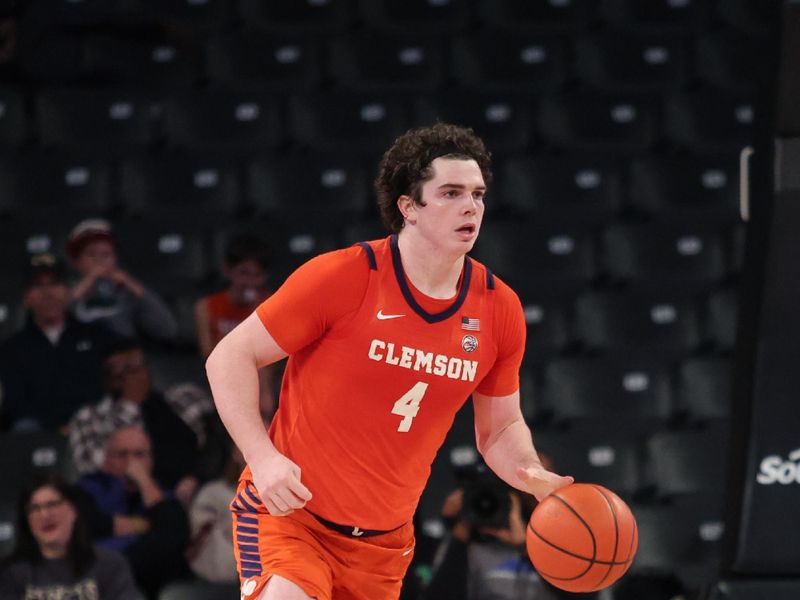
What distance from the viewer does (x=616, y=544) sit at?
3.87 m

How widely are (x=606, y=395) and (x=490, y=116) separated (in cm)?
241

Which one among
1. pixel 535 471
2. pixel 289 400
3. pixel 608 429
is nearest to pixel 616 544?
pixel 535 471

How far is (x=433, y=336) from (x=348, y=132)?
17.7 feet

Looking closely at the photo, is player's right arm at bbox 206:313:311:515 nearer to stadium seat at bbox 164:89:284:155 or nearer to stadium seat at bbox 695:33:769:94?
stadium seat at bbox 164:89:284:155

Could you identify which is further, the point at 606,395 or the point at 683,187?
the point at 683,187

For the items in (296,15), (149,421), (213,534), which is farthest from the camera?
(296,15)

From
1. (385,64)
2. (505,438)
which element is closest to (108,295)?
(385,64)

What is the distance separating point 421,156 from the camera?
4.04 metres

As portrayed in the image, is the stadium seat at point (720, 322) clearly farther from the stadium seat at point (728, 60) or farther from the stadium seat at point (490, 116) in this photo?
the stadium seat at point (728, 60)

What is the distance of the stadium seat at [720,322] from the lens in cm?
846

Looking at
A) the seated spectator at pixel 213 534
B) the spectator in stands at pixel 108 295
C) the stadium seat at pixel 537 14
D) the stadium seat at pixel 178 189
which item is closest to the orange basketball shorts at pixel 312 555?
the seated spectator at pixel 213 534

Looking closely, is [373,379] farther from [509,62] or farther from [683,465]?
[509,62]

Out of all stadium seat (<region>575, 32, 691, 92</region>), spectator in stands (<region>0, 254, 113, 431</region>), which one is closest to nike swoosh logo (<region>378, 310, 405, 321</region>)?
spectator in stands (<region>0, 254, 113, 431</region>)

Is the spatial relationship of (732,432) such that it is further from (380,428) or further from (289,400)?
(289,400)
